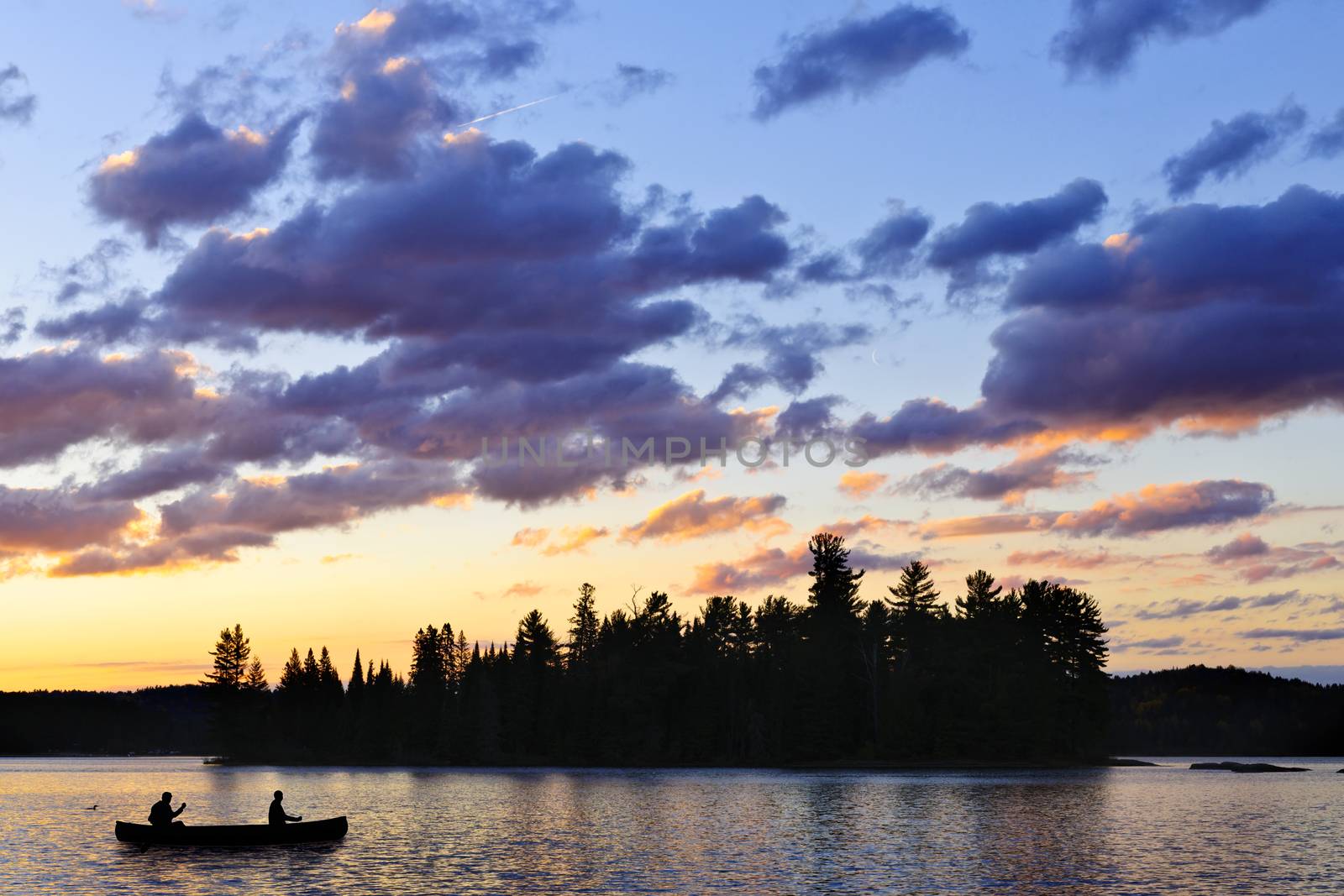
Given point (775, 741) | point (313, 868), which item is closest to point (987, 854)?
point (313, 868)

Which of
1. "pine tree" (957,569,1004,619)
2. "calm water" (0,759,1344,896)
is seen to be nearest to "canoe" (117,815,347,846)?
"calm water" (0,759,1344,896)

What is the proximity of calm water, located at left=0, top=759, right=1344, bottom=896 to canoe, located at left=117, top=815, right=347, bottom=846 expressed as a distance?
3.38ft

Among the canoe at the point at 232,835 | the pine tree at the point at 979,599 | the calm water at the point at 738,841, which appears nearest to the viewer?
the calm water at the point at 738,841

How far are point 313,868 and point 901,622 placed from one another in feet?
439

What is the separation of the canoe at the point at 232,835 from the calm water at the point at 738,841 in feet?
3.38

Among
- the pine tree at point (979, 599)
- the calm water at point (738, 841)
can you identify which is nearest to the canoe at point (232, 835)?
the calm water at point (738, 841)

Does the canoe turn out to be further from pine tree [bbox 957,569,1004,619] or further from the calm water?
pine tree [bbox 957,569,1004,619]

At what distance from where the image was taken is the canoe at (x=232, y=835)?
244 feet

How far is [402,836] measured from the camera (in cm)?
8781

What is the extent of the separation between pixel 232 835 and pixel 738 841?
30.5m

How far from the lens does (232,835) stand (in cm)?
7638

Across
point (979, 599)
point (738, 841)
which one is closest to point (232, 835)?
point (738, 841)

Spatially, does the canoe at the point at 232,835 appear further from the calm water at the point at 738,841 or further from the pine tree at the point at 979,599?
the pine tree at the point at 979,599

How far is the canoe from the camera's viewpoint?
74500mm
